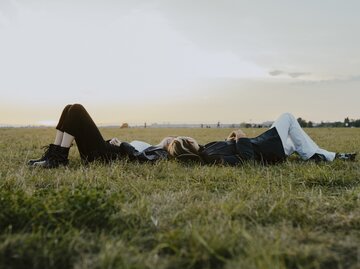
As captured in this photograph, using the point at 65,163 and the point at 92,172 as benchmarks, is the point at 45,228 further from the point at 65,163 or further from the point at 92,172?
the point at 65,163

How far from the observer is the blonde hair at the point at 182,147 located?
22.2 ft

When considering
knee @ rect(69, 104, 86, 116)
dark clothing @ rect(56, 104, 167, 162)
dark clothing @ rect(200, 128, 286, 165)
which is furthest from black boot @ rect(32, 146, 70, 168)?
dark clothing @ rect(200, 128, 286, 165)

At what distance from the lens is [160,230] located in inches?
112

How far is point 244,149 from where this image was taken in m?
6.56

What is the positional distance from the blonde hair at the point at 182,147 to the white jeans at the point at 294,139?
1.43 metres

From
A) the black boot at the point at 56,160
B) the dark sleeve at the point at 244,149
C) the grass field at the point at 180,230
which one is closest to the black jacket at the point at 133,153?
the black boot at the point at 56,160

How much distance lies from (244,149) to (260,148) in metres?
0.29

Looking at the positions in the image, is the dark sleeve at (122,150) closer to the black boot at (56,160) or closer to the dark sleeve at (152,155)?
the dark sleeve at (152,155)

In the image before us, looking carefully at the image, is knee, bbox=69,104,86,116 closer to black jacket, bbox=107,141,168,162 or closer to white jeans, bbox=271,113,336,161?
black jacket, bbox=107,141,168,162

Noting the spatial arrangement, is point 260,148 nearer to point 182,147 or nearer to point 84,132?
point 182,147

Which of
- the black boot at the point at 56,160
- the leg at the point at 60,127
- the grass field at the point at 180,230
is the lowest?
the grass field at the point at 180,230

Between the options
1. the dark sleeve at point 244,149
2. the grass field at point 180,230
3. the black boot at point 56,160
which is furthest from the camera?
the dark sleeve at point 244,149

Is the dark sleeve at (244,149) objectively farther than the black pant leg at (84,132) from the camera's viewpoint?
Yes

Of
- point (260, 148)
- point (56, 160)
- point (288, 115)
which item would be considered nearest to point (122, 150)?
point (56, 160)
